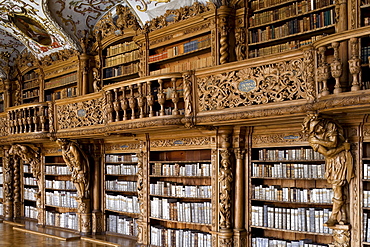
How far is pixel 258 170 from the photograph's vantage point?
6.05 metres

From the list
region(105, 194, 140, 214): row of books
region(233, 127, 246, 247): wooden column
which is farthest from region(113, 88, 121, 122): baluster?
region(105, 194, 140, 214): row of books

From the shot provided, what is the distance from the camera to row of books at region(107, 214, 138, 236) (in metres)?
7.98

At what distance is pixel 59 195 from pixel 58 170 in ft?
1.80

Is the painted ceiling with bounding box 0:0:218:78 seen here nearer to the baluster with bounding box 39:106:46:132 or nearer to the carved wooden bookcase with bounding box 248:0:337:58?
the baluster with bounding box 39:106:46:132

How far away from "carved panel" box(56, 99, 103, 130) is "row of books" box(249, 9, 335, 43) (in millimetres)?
2837

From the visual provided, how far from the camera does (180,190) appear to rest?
6891 mm

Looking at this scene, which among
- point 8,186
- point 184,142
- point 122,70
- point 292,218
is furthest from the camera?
point 8,186

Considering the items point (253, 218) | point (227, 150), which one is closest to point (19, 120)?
point (227, 150)

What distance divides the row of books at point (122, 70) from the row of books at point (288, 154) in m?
3.00

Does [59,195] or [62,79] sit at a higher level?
[62,79]

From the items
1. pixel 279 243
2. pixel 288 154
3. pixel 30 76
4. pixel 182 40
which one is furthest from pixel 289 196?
pixel 30 76

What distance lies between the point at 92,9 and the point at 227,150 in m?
4.31

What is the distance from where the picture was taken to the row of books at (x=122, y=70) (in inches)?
309

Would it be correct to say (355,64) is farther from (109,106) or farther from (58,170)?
(58,170)
